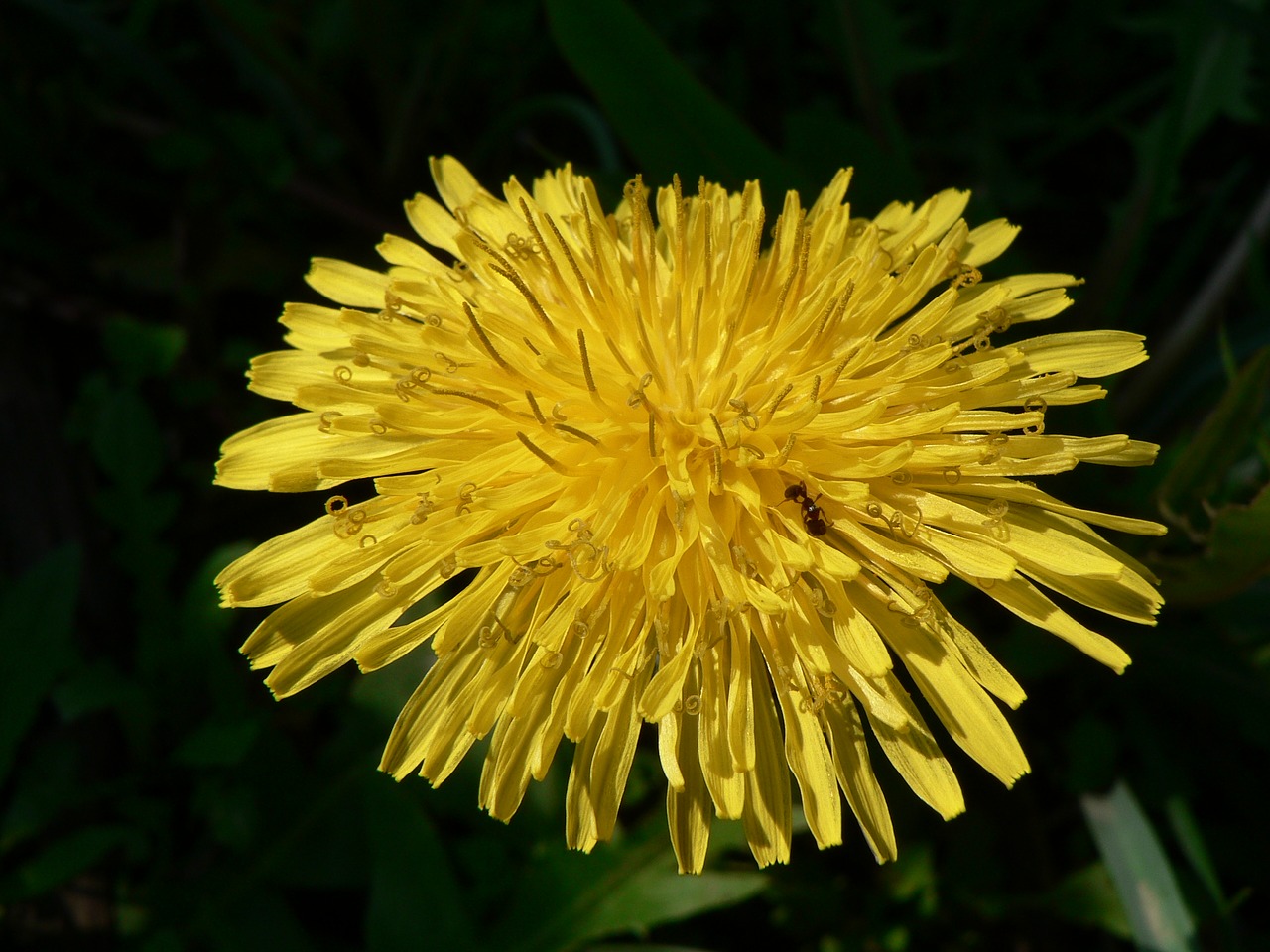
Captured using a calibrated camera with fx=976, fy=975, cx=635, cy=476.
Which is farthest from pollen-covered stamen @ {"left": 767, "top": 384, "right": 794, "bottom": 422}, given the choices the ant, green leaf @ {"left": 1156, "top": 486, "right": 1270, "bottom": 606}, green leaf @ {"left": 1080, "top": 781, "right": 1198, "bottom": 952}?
green leaf @ {"left": 1080, "top": 781, "right": 1198, "bottom": 952}

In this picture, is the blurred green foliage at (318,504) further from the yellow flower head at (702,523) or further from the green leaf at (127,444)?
the yellow flower head at (702,523)

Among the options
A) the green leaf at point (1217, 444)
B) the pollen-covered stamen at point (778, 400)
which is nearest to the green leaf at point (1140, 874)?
the green leaf at point (1217, 444)

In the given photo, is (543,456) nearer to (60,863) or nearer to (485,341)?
(485,341)

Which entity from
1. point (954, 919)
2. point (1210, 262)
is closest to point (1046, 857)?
point (954, 919)

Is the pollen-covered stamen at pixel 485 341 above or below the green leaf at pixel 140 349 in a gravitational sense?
below

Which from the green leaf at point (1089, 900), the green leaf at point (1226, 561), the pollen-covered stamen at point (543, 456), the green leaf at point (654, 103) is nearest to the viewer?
the pollen-covered stamen at point (543, 456)

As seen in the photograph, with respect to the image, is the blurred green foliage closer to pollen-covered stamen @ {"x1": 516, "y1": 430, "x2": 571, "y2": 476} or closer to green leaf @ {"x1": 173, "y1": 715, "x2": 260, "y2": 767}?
green leaf @ {"x1": 173, "y1": 715, "x2": 260, "y2": 767}
